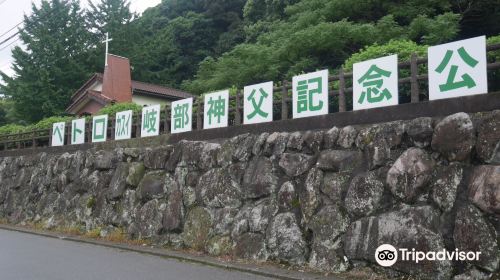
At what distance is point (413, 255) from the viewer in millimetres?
6500

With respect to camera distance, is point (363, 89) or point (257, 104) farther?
point (257, 104)

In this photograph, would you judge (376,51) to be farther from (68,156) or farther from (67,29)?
(67,29)

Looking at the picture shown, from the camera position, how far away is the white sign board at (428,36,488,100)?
6.55 m

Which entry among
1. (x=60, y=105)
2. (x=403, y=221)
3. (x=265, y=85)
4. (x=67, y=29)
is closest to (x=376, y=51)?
(x=265, y=85)

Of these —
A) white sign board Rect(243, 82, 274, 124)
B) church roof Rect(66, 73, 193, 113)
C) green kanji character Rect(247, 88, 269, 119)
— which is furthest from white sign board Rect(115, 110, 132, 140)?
church roof Rect(66, 73, 193, 113)

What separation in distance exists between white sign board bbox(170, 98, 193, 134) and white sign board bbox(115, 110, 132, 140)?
79.6 inches

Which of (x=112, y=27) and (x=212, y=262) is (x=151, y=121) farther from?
(x=112, y=27)

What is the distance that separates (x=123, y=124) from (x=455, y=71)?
10.00m

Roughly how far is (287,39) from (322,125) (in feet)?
31.0

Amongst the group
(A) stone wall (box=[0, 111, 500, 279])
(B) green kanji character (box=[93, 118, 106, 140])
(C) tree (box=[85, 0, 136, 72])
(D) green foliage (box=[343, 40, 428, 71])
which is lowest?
(A) stone wall (box=[0, 111, 500, 279])

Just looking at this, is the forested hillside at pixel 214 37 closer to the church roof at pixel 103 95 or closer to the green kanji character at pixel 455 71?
the church roof at pixel 103 95

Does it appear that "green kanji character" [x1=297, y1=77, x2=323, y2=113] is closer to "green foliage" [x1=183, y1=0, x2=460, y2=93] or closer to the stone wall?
the stone wall

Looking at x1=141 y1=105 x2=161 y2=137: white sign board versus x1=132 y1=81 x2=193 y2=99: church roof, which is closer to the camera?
x1=141 y1=105 x2=161 y2=137: white sign board

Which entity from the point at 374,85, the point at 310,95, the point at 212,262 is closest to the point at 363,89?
the point at 374,85
